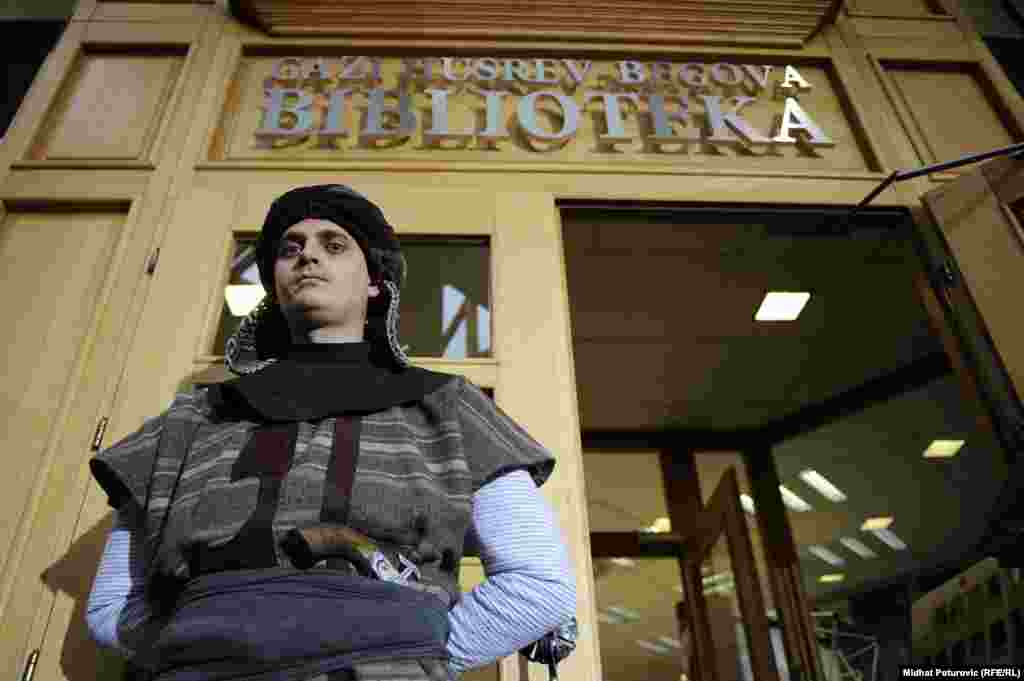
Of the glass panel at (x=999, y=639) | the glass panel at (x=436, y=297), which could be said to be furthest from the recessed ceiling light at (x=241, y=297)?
the glass panel at (x=999, y=639)

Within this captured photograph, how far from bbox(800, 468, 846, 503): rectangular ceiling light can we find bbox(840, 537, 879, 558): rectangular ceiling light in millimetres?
1425

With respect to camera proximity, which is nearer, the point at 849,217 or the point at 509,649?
the point at 509,649

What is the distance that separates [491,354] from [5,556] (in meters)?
1.28

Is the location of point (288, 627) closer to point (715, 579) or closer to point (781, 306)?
point (781, 306)

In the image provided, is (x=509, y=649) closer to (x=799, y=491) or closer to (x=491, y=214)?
(x=491, y=214)

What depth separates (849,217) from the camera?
2307 mm

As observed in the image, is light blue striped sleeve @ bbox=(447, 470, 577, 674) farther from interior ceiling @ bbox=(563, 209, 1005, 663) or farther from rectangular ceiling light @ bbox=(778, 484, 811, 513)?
rectangular ceiling light @ bbox=(778, 484, 811, 513)

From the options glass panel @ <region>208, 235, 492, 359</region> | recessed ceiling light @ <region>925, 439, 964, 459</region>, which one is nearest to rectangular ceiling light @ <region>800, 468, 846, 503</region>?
recessed ceiling light @ <region>925, 439, 964, 459</region>

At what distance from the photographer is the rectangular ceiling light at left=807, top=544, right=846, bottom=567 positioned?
762cm

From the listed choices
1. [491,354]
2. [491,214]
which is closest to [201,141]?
[491,214]

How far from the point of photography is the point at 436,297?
77.0 inches

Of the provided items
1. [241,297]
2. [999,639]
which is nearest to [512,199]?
[241,297]

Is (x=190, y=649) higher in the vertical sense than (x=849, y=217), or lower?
lower

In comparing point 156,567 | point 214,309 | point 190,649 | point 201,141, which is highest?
point 201,141
